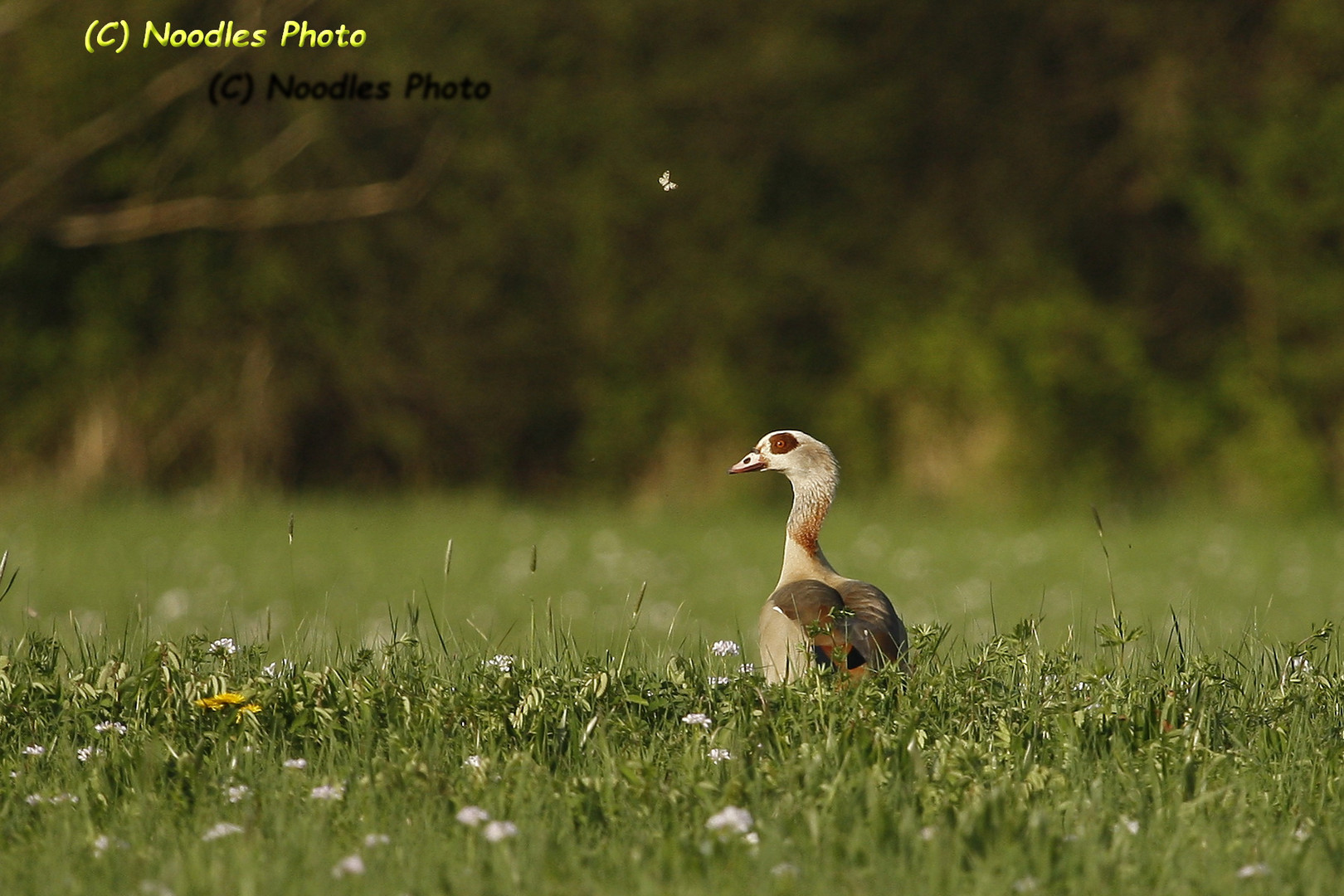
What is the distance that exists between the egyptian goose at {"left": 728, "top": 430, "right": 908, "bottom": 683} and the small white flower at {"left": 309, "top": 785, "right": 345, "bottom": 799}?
144cm

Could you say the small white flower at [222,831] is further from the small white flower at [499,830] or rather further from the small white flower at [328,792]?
the small white flower at [499,830]

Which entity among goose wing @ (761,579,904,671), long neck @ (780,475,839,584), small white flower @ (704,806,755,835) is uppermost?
long neck @ (780,475,839,584)

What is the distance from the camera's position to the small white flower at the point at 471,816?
381 centimetres

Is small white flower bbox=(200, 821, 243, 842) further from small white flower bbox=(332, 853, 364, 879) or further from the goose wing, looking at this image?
the goose wing

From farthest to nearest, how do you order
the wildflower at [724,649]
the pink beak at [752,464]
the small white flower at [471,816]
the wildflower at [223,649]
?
the pink beak at [752,464], the wildflower at [724,649], the wildflower at [223,649], the small white flower at [471,816]

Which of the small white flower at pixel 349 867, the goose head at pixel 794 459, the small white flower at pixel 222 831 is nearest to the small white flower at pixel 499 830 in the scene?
the small white flower at pixel 349 867

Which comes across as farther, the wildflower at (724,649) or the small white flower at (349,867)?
the wildflower at (724,649)

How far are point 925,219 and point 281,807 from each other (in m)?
18.2

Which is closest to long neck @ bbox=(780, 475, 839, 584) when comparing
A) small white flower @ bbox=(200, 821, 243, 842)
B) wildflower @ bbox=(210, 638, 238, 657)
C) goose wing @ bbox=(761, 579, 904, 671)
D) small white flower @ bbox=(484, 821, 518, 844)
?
goose wing @ bbox=(761, 579, 904, 671)

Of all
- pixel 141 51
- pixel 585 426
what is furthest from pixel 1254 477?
pixel 141 51

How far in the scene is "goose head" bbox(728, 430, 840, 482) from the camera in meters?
5.95

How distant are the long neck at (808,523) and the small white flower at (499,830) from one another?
2.21 metres

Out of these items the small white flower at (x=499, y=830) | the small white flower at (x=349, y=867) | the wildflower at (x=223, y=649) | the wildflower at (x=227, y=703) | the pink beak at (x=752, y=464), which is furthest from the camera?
the pink beak at (x=752, y=464)

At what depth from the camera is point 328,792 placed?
416 centimetres
